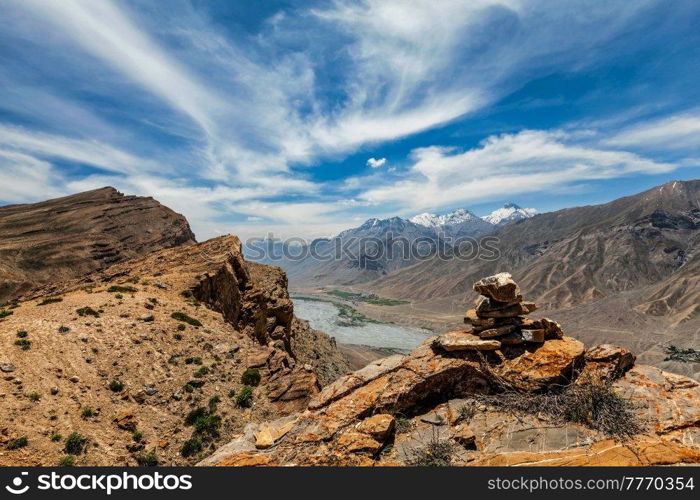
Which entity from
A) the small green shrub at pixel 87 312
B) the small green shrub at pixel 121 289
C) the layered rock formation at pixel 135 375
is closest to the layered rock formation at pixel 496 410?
the layered rock formation at pixel 135 375

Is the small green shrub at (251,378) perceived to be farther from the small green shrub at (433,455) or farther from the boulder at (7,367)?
the small green shrub at (433,455)

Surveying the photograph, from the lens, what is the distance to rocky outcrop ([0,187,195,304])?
7788 cm

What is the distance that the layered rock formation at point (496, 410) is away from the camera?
10.4 meters

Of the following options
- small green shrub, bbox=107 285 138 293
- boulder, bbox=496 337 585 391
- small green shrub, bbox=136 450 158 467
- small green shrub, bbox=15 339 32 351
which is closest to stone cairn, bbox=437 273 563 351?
Result: boulder, bbox=496 337 585 391

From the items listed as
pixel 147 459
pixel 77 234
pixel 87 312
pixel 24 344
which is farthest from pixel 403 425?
pixel 77 234

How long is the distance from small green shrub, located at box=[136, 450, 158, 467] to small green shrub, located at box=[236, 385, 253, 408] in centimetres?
625

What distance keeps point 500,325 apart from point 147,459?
20.0 meters

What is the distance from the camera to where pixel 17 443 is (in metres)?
15.8

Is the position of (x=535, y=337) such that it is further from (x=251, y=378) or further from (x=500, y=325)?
(x=251, y=378)

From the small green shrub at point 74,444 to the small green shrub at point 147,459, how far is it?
9.31 ft

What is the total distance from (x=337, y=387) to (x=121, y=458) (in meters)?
13.1

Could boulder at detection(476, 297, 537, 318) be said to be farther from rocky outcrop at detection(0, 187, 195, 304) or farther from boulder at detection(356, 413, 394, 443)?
rocky outcrop at detection(0, 187, 195, 304)

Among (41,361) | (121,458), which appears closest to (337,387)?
(121,458)
